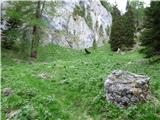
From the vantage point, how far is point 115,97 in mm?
18750

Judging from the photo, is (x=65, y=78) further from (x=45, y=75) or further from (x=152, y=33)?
(x=152, y=33)

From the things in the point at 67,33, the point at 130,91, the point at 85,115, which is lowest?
the point at 85,115

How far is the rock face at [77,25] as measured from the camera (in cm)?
5888

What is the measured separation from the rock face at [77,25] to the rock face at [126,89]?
1312 inches

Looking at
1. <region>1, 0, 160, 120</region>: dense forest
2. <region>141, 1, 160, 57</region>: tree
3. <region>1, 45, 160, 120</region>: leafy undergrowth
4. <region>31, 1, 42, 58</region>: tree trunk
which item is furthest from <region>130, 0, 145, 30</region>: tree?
<region>1, 45, 160, 120</region>: leafy undergrowth

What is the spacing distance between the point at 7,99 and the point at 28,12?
22781 millimetres

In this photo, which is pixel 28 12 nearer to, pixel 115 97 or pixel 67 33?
pixel 67 33

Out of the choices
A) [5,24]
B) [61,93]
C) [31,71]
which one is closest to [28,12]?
[5,24]

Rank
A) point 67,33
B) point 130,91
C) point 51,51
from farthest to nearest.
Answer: point 67,33
point 51,51
point 130,91

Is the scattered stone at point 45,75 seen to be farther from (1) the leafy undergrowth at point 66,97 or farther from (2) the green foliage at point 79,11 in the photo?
(2) the green foliage at point 79,11

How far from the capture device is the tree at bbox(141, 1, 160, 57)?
102ft

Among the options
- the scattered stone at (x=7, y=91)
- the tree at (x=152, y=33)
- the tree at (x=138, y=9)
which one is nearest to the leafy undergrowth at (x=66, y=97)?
the scattered stone at (x=7, y=91)

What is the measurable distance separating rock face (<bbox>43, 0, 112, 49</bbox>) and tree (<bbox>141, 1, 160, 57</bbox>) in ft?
73.8

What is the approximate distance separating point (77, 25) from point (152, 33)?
38.0 metres
